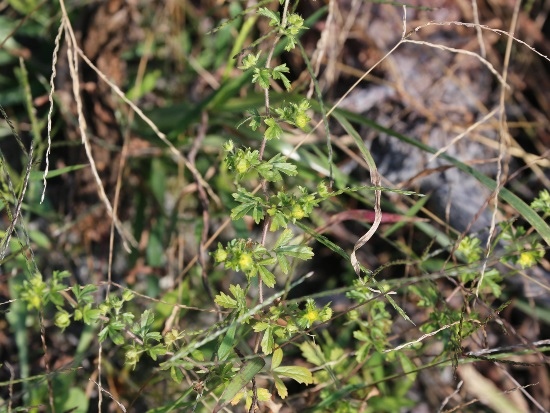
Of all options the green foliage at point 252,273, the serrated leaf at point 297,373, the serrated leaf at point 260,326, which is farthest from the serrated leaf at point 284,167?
the serrated leaf at point 297,373

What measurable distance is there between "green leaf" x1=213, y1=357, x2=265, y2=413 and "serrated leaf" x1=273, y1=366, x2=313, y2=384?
0.05 m

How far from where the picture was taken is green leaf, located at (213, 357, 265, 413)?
1.33m

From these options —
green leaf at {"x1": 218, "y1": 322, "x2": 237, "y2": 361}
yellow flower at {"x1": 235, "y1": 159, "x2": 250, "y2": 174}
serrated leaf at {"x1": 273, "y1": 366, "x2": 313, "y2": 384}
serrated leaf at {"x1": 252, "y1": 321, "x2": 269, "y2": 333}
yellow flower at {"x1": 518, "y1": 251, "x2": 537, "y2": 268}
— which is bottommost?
serrated leaf at {"x1": 273, "y1": 366, "x2": 313, "y2": 384}

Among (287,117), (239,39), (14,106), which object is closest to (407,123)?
(239,39)

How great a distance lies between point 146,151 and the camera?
2334 mm

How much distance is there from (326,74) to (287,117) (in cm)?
106

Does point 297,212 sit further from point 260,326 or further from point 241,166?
point 260,326

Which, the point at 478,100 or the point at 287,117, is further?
the point at 478,100

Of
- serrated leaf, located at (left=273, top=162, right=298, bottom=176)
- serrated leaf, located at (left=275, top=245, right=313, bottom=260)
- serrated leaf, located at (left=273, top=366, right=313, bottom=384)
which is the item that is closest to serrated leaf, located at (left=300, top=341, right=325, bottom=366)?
serrated leaf, located at (left=273, top=366, right=313, bottom=384)

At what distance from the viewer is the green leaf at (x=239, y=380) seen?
1333 millimetres

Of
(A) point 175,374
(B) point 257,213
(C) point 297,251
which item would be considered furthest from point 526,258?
(A) point 175,374

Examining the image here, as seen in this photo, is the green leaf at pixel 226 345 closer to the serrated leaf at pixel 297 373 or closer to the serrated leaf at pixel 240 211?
the serrated leaf at pixel 297 373

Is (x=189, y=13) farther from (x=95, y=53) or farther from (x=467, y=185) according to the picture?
(x=467, y=185)

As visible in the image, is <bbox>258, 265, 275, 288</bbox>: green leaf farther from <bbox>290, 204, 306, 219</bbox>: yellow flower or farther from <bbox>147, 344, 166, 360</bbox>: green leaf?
<bbox>147, 344, 166, 360</bbox>: green leaf
